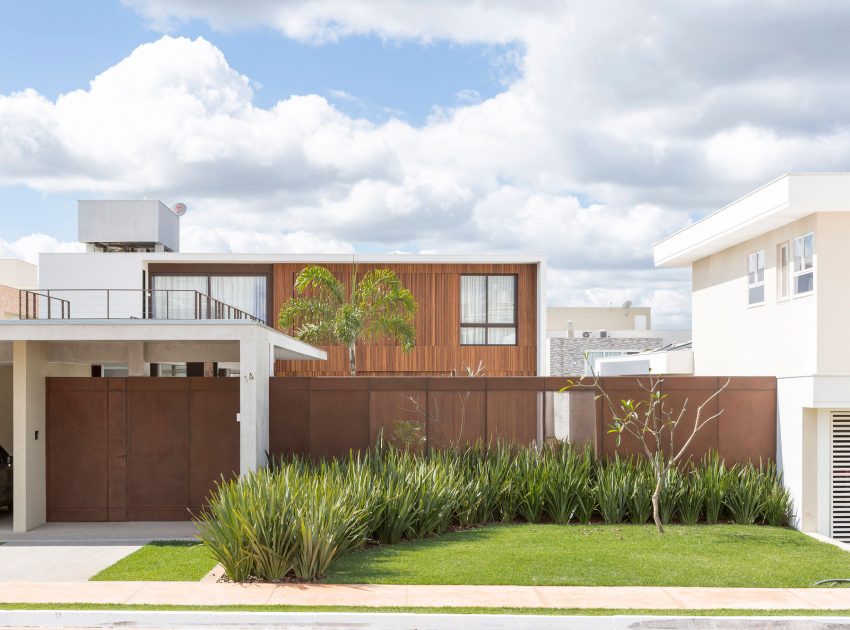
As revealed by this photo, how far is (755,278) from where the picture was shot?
21.3 metres

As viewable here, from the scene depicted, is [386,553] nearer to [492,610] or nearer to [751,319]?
[492,610]

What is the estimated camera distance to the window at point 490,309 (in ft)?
107

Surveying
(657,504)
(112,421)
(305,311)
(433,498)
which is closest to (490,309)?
(305,311)

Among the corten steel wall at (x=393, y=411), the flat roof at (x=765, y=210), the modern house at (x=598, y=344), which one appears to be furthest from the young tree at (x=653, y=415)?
the modern house at (x=598, y=344)

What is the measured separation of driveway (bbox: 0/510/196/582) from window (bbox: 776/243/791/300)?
12516 millimetres

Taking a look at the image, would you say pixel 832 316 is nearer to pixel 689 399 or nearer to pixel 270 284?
pixel 689 399

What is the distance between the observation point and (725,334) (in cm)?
2311

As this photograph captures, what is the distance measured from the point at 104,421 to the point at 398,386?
534 cm

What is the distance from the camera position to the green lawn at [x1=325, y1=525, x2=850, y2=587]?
11.7 metres

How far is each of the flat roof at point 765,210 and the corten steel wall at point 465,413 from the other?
3410 mm

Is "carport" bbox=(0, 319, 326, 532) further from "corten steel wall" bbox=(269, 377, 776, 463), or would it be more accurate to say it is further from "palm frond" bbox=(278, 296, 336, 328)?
"palm frond" bbox=(278, 296, 336, 328)

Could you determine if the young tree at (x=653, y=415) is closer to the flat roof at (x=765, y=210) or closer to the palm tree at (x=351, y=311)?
the flat roof at (x=765, y=210)

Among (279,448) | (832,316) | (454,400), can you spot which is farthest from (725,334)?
(279,448)

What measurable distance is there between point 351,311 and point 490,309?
214 inches
